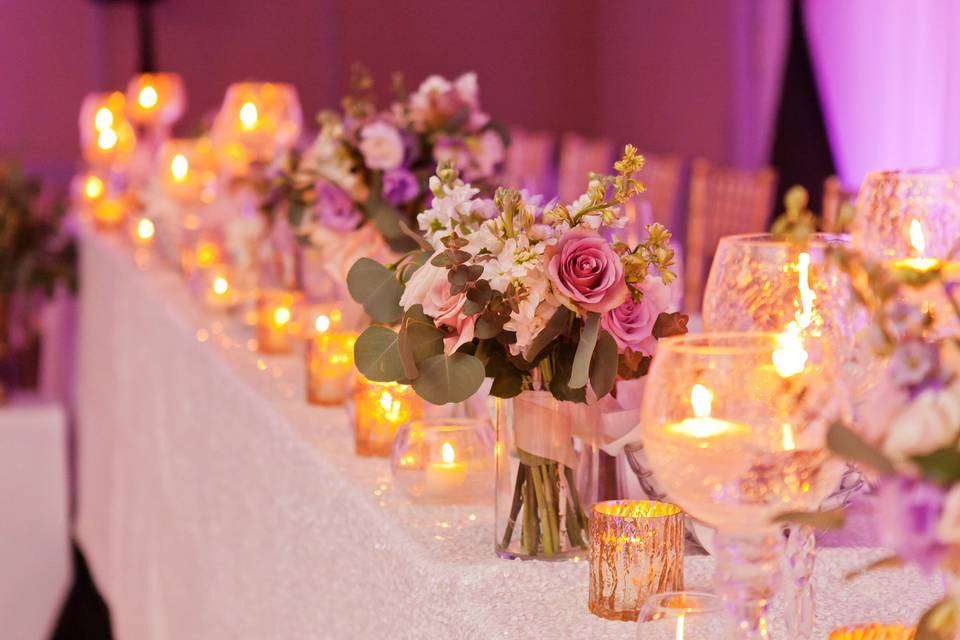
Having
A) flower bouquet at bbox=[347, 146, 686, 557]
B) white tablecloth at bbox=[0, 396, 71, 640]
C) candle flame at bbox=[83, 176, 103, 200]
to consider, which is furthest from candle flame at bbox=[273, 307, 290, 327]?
candle flame at bbox=[83, 176, 103, 200]

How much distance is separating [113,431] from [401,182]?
2.04 metres

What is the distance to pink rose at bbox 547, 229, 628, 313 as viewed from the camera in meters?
1.02

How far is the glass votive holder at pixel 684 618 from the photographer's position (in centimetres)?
86

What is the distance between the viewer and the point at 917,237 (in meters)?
1.07

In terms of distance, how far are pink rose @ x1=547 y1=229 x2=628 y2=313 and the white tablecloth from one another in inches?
126

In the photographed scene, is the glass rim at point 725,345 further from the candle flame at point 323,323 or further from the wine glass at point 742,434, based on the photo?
the candle flame at point 323,323

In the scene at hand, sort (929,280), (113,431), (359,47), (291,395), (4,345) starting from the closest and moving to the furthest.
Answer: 1. (929,280)
2. (291,395)
3. (113,431)
4. (4,345)
5. (359,47)

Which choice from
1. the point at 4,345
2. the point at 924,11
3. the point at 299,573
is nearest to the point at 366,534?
the point at 299,573

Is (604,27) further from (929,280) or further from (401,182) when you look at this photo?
(929,280)

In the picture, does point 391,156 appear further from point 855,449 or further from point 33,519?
point 33,519

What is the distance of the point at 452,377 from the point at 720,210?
12.7ft

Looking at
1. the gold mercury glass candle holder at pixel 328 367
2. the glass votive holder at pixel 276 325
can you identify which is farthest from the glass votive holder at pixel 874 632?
the glass votive holder at pixel 276 325

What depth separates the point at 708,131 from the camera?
7.72m

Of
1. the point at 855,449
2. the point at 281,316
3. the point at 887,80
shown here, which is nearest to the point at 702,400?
the point at 855,449
